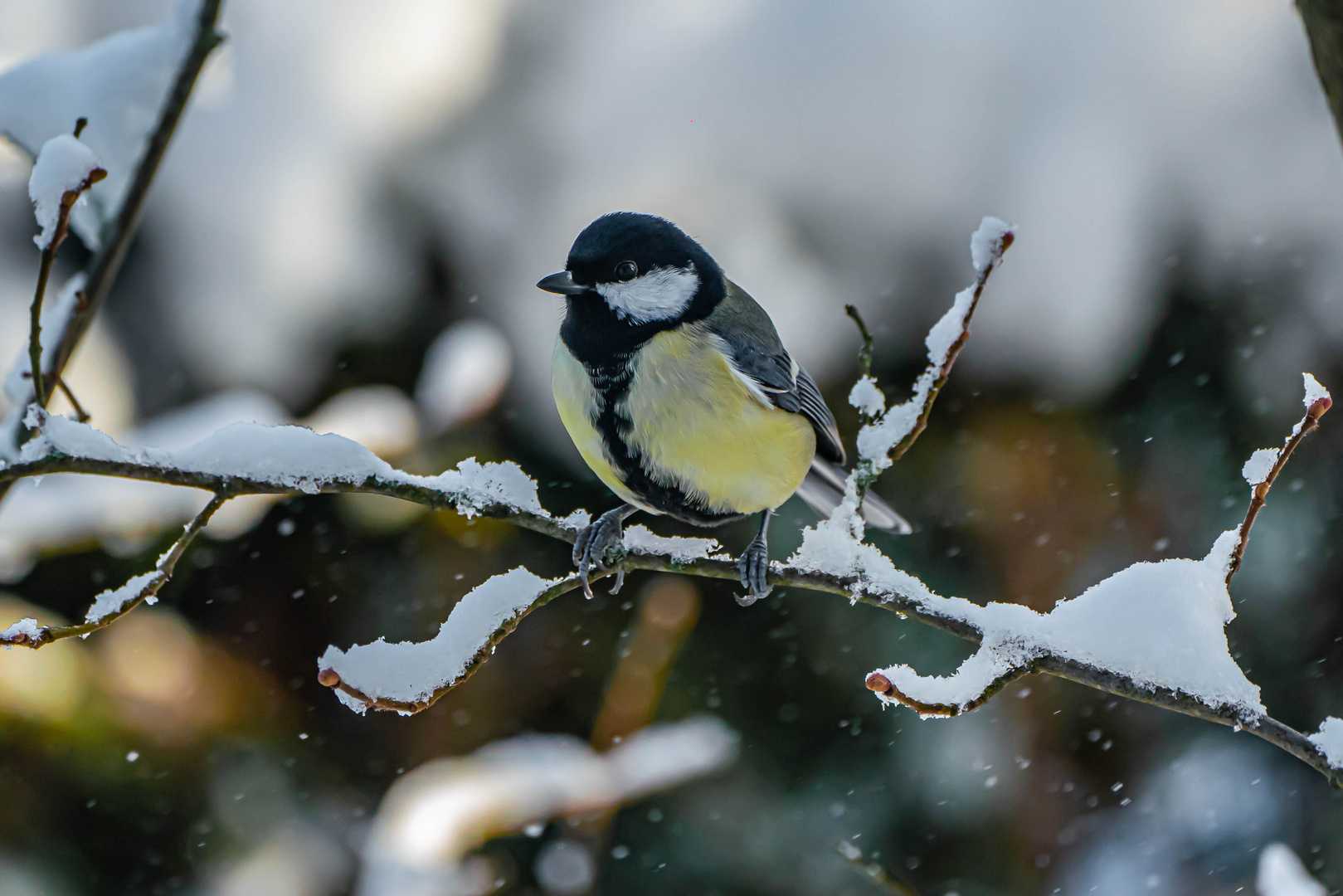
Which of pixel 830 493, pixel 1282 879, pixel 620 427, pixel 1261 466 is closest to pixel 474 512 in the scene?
pixel 620 427

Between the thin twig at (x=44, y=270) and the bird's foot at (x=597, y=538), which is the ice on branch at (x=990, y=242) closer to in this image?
the bird's foot at (x=597, y=538)

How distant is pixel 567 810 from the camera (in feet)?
7.31

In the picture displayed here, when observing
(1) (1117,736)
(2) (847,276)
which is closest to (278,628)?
(2) (847,276)

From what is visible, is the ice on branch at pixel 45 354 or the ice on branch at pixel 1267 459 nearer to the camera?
the ice on branch at pixel 1267 459

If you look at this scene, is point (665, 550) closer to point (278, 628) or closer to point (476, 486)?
point (476, 486)

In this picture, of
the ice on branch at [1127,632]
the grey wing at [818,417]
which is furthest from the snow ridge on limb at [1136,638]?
the grey wing at [818,417]

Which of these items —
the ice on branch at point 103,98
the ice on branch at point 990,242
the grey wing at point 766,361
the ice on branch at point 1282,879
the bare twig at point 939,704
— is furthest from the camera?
the grey wing at point 766,361

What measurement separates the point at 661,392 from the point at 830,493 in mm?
709

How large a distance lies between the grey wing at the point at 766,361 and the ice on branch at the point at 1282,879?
3.15 feet

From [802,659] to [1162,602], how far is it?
1717mm

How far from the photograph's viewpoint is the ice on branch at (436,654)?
3.07 feet

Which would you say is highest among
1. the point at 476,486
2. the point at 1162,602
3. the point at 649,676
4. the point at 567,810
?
the point at 476,486

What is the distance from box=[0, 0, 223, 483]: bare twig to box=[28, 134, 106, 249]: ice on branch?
242mm

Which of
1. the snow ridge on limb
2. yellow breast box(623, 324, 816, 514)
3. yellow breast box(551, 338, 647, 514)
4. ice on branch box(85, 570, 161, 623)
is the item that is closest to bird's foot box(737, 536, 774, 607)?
yellow breast box(623, 324, 816, 514)
